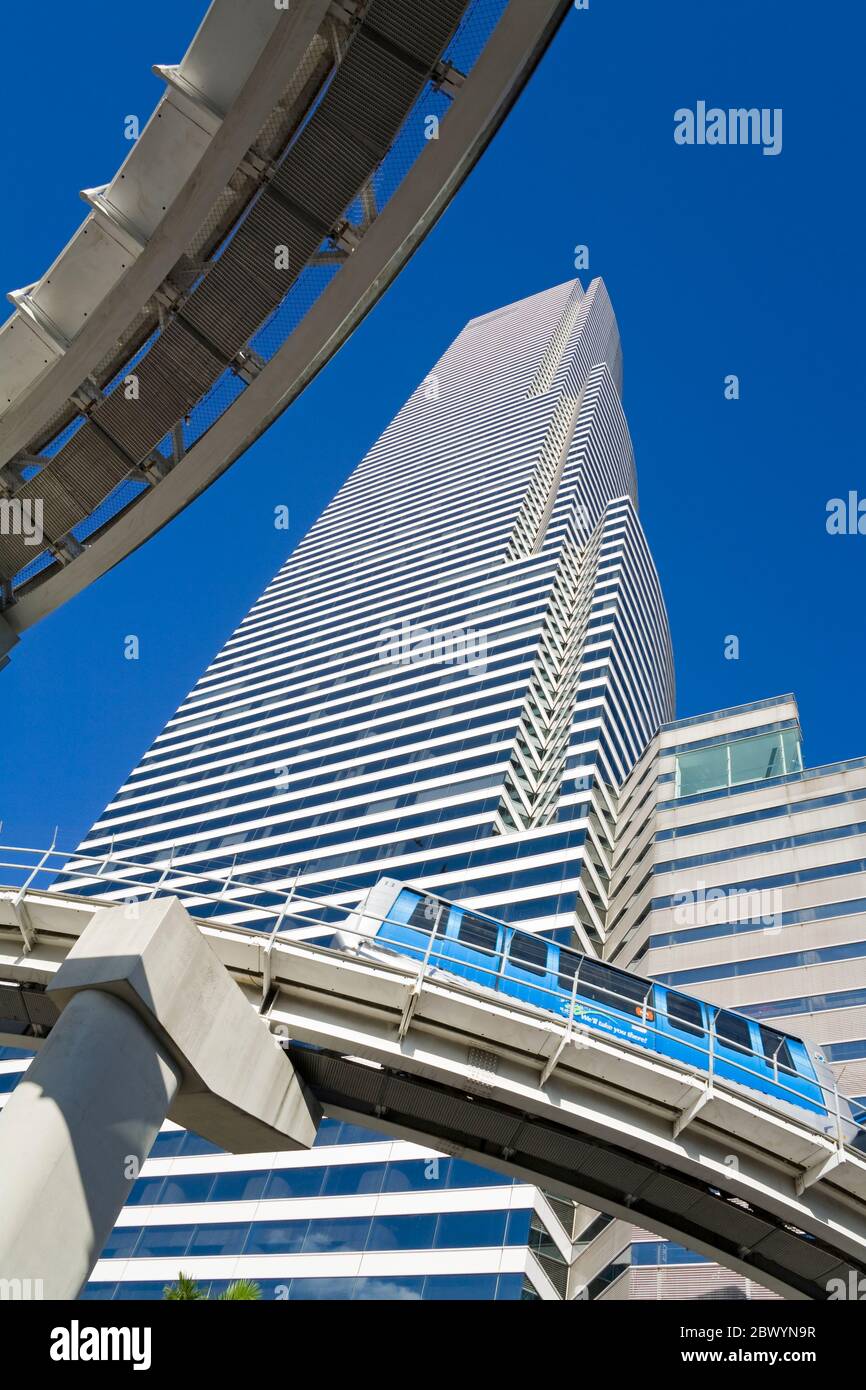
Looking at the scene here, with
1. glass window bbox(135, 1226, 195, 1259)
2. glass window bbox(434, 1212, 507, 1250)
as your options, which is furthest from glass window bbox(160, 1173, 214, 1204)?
glass window bbox(434, 1212, 507, 1250)

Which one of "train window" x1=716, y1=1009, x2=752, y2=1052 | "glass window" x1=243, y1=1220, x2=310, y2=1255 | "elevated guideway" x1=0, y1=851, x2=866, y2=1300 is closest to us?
"elevated guideway" x1=0, y1=851, x2=866, y2=1300

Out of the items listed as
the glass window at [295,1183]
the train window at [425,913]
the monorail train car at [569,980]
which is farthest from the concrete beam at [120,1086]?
the glass window at [295,1183]

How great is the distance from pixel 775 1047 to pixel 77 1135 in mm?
14724

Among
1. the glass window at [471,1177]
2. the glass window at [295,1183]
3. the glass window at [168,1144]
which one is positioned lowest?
the glass window at [295,1183]

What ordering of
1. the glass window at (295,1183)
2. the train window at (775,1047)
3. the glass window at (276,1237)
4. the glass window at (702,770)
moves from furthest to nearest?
1. the glass window at (702,770)
2. the glass window at (295,1183)
3. the glass window at (276,1237)
4. the train window at (775,1047)

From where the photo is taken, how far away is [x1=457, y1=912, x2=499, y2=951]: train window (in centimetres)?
1866

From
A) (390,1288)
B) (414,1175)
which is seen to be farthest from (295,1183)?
(390,1288)

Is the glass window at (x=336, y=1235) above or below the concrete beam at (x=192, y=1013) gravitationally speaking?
below

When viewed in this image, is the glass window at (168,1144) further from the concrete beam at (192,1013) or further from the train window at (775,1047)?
the concrete beam at (192,1013)

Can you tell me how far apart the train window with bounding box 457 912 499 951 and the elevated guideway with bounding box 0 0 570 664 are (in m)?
10.3

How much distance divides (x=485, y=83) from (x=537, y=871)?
48490 millimetres

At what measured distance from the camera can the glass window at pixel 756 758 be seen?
51500mm

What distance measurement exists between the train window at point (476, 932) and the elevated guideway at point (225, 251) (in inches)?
407

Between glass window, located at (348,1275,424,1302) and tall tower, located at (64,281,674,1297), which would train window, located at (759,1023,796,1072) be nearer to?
tall tower, located at (64,281,674,1297)
